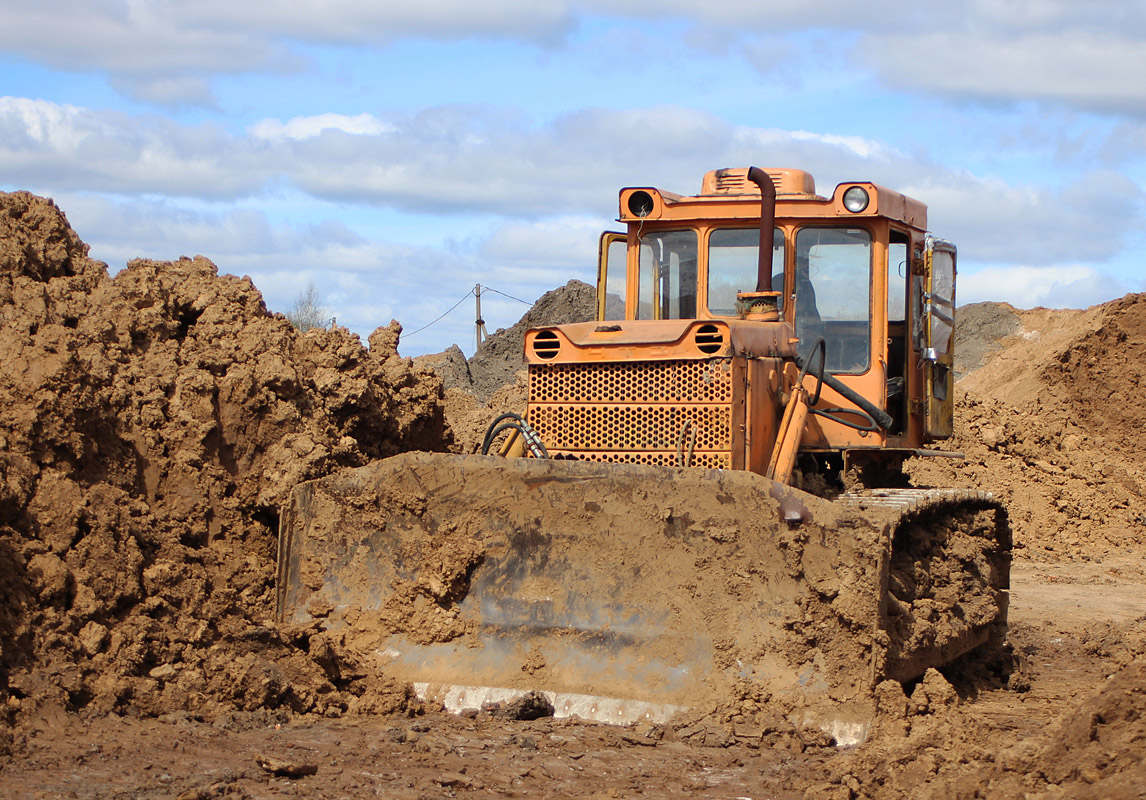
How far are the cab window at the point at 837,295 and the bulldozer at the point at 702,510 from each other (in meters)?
0.01

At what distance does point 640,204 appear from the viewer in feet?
25.1

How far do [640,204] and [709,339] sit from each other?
1517mm

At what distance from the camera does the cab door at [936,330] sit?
769 centimetres

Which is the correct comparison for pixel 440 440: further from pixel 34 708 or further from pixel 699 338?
pixel 34 708

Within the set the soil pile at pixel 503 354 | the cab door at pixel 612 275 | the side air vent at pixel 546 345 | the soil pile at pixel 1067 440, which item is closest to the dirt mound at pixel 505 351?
the soil pile at pixel 503 354

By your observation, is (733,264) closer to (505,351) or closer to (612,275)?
(612,275)

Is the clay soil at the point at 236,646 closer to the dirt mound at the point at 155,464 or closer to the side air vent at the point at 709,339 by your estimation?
the dirt mound at the point at 155,464

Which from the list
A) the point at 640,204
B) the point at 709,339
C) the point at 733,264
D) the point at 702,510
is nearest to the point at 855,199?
the point at 733,264

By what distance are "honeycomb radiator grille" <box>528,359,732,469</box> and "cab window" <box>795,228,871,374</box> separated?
47.5 inches

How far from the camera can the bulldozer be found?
5738 mm

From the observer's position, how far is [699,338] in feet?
21.2

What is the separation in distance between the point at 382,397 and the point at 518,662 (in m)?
2.51

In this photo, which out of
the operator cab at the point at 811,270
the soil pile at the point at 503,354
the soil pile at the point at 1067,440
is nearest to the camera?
the operator cab at the point at 811,270

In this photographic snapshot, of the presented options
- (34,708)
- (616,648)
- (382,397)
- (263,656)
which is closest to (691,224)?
(382,397)
